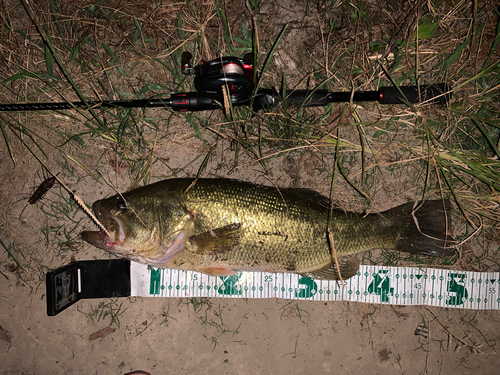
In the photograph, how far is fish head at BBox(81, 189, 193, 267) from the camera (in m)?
2.37

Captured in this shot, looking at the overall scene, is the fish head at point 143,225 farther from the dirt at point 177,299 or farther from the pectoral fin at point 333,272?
the pectoral fin at point 333,272

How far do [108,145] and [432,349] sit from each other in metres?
3.91

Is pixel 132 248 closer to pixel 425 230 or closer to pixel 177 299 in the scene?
pixel 177 299

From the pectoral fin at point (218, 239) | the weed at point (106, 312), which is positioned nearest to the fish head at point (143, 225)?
the pectoral fin at point (218, 239)

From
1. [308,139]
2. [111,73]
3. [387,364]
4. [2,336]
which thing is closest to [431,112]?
[308,139]

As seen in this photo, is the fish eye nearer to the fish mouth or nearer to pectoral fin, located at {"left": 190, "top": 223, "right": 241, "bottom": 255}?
the fish mouth

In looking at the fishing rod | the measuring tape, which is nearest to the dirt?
the measuring tape

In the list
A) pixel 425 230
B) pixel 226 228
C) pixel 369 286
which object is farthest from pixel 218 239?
pixel 425 230

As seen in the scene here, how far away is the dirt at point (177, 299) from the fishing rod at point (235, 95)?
1.27 feet

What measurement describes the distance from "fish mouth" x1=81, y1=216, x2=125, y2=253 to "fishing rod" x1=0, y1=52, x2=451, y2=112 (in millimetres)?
1004

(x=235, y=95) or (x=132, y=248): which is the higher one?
(x=235, y=95)

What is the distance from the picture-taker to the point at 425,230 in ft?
9.26

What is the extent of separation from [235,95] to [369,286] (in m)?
2.27

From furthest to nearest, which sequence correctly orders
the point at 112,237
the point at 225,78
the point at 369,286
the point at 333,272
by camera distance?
the point at 369,286 → the point at 333,272 → the point at 112,237 → the point at 225,78
